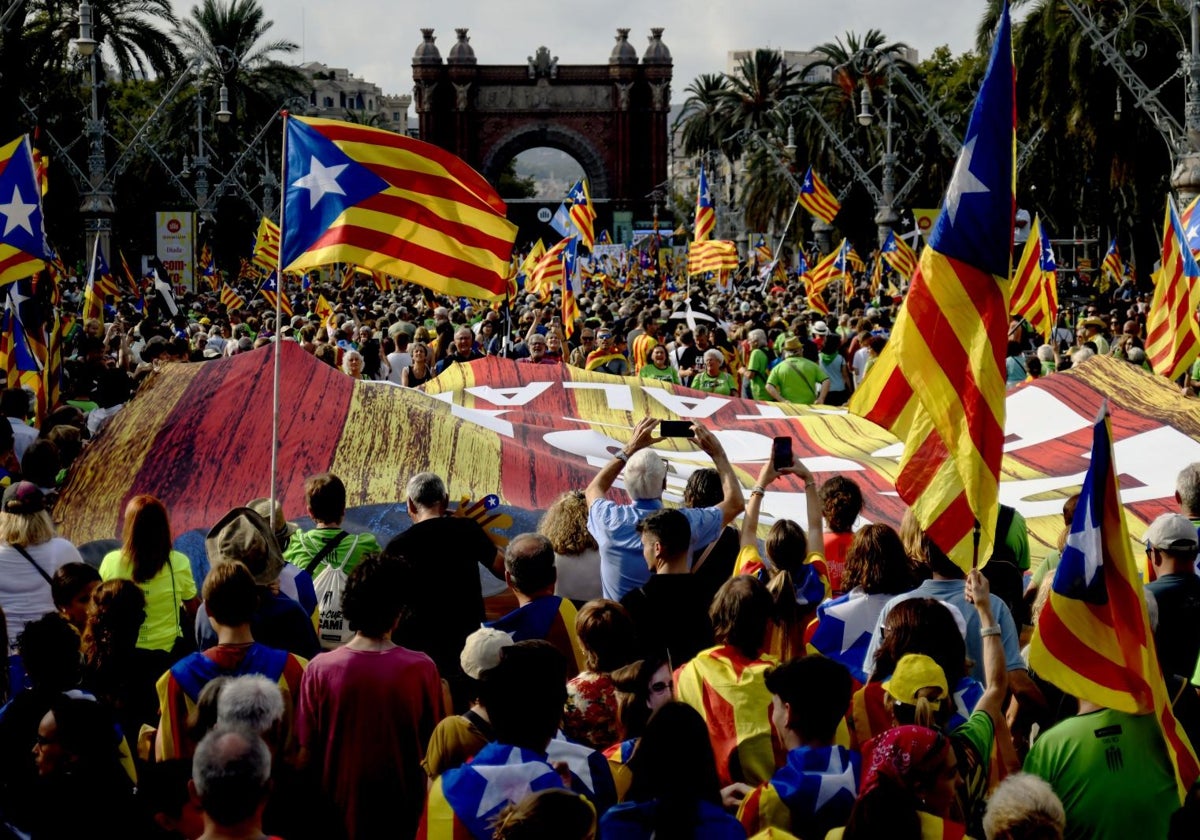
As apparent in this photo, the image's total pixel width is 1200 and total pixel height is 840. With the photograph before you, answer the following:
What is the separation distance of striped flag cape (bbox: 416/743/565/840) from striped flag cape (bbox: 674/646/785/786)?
0.84m

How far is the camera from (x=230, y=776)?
3.60 metres

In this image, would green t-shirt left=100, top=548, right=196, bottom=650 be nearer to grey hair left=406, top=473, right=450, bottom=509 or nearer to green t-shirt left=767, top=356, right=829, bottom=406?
grey hair left=406, top=473, right=450, bottom=509

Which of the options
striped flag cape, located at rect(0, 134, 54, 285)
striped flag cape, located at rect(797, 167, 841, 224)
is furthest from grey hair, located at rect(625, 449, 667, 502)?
striped flag cape, located at rect(797, 167, 841, 224)

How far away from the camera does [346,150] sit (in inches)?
318

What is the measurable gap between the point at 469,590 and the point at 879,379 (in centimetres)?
182

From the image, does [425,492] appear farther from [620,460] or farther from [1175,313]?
[1175,313]

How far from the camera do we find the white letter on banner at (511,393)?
12.0 meters

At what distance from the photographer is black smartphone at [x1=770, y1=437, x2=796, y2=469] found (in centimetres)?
614

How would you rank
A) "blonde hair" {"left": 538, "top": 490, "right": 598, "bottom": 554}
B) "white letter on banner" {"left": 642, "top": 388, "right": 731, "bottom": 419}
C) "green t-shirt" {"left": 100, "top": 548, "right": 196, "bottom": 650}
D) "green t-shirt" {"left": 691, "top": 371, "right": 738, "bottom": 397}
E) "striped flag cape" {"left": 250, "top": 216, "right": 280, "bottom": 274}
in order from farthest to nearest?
"striped flag cape" {"left": 250, "top": 216, "right": 280, "bottom": 274}, "green t-shirt" {"left": 691, "top": 371, "right": 738, "bottom": 397}, "white letter on banner" {"left": 642, "top": 388, "right": 731, "bottom": 419}, "blonde hair" {"left": 538, "top": 490, "right": 598, "bottom": 554}, "green t-shirt" {"left": 100, "top": 548, "right": 196, "bottom": 650}

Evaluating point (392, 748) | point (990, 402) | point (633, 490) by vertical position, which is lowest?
point (392, 748)

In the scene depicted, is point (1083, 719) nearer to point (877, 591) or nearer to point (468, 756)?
point (877, 591)

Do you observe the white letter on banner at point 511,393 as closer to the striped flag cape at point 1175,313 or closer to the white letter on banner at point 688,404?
the white letter on banner at point 688,404

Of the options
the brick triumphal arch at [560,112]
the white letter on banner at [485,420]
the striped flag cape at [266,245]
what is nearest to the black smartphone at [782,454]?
the white letter on banner at [485,420]

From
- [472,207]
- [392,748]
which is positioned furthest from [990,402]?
[472,207]
